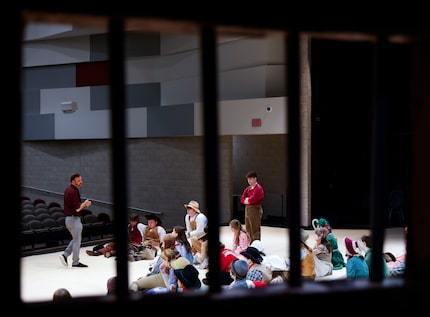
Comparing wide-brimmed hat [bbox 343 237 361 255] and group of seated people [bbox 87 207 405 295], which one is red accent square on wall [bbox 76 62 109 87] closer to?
group of seated people [bbox 87 207 405 295]

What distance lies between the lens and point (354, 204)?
12.7m

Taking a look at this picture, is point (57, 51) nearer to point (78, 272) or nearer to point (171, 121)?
point (171, 121)

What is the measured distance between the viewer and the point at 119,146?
1302 millimetres

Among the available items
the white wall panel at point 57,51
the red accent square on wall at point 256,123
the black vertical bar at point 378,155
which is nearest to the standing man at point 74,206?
the red accent square on wall at point 256,123

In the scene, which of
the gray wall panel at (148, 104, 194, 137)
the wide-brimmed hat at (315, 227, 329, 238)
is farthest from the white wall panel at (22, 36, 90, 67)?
the wide-brimmed hat at (315, 227, 329, 238)

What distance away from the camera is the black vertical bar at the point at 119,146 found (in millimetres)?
1286

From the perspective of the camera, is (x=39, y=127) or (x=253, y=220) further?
(x=39, y=127)

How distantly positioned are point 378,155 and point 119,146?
0.80 meters

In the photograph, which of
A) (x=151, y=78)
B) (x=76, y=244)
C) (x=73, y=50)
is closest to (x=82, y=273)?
(x=76, y=244)

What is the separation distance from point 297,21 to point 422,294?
874mm

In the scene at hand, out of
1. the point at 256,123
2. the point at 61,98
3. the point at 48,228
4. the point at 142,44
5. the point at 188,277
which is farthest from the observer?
the point at 61,98

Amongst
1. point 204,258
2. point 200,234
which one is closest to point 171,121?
point 200,234

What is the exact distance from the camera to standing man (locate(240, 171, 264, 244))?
8508 millimetres

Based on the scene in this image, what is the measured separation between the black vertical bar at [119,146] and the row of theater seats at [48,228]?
8.53 metres
